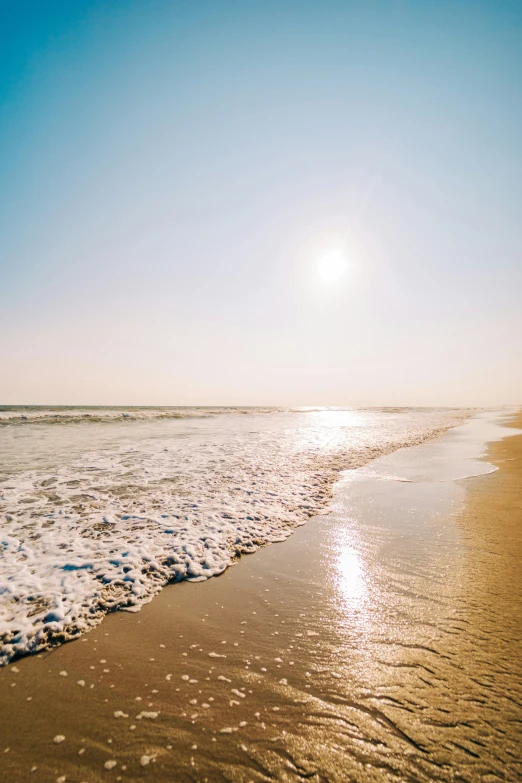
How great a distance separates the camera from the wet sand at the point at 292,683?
249 cm

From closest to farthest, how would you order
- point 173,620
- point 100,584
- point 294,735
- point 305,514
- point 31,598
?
point 294,735
point 173,620
point 31,598
point 100,584
point 305,514

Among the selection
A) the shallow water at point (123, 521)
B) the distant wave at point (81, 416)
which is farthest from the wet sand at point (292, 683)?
the distant wave at point (81, 416)

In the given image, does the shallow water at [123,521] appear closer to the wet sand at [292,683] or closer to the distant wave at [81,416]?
the wet sand at [292,683]

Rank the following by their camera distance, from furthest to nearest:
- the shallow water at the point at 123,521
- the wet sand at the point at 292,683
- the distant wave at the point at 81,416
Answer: the distant wave at the point at 81,416
the shallow water at the point at 123,521
the wet sand at the point at 292,683

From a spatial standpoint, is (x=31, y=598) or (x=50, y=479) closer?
(x=31, y=598)

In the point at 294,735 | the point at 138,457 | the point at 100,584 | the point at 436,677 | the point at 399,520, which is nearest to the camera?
the point at 294,735

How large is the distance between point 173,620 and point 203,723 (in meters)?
1.50

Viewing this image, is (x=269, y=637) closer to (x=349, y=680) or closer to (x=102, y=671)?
(x=349, y=680)

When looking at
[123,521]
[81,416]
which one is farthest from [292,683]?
[81,416]

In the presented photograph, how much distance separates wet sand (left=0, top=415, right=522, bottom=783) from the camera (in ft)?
8.18

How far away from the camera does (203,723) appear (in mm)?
2809

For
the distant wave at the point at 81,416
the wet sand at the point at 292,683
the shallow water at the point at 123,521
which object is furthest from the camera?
the distant wave at the point at 81,416

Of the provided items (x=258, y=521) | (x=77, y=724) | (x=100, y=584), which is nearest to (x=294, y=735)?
(x=77, y=724)

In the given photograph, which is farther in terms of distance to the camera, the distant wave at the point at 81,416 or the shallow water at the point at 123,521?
the distant wave at the point at 81,416
